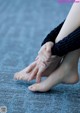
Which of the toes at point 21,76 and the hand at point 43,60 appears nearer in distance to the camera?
the hand at point 43,60

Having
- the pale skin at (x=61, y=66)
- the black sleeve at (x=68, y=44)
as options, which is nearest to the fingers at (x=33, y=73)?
the pale skin at (x=61, y=66)

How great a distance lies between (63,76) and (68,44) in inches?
6.2

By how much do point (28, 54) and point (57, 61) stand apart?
376 millimetres

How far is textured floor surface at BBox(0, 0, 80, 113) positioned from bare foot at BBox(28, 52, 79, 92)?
1.2 inches

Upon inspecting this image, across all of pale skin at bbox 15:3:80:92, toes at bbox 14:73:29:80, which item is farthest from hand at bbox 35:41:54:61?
toes at bbox 14:73:29:80

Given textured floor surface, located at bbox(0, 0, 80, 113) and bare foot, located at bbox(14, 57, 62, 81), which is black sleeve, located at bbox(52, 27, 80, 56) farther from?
textured floor surface, located at bbox(0, 0, 80, 113)

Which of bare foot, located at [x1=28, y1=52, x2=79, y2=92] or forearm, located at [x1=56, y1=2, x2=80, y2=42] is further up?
forearm, located at [x1=56, y1=2, x2=80, y2=42]

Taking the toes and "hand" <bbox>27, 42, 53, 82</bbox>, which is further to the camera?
the toes

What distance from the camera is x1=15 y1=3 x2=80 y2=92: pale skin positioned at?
3.34 feet

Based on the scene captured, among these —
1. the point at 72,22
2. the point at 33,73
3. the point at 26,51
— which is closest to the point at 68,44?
the point at 72,22

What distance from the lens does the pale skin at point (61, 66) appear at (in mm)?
1017

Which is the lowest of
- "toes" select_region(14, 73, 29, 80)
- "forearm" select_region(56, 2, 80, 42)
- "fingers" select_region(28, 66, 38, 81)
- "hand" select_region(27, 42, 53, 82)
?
"toes" select_region(14, 73, 29, 80)

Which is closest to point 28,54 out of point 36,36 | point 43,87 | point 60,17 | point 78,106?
point 36,36

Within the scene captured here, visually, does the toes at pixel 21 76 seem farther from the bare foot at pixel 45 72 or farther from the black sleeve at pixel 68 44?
the black sleeve at pixel 68 44
